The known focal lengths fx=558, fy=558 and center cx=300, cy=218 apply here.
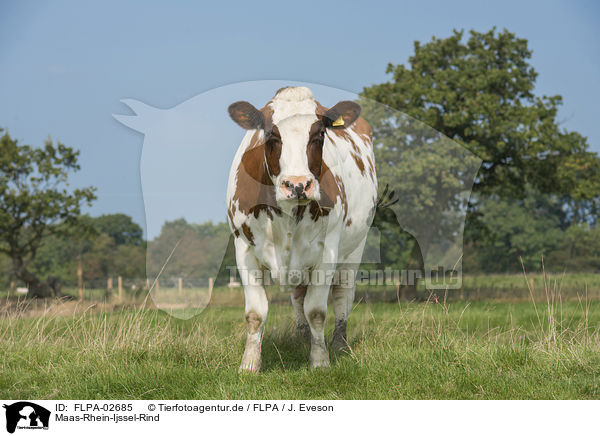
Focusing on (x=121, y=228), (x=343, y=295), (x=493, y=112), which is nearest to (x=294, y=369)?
(x=343, y=295)

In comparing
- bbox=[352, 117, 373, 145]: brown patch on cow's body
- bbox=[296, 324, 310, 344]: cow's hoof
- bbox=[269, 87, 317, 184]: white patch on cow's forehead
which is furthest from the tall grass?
bbox=[352, 117, 373, 145]: brown patch on cow's body

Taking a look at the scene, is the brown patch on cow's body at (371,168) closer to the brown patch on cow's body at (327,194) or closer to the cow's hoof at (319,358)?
the brown patch on cow's body at (327,194)

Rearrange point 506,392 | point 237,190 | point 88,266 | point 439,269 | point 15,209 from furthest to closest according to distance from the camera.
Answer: point 88,266 → point 15,209 → point 439,269 → point 237,190 → point 506,392

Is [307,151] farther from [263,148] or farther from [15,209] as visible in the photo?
[15,209]

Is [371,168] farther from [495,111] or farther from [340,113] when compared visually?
[495,111]

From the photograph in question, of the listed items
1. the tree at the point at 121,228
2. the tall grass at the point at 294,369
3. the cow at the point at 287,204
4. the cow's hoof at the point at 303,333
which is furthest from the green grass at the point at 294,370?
the tree at the point at 121,228

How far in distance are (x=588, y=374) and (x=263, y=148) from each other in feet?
12.6

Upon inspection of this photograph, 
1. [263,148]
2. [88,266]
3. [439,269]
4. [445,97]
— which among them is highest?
[445,97]

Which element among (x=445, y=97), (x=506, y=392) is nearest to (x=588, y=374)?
(x=506, y=392)

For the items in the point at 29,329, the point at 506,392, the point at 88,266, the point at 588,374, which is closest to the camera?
the point at 506,392

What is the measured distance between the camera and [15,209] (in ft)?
71.9

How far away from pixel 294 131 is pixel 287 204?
697mm

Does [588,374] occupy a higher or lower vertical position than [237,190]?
lower
